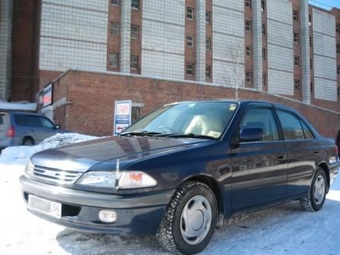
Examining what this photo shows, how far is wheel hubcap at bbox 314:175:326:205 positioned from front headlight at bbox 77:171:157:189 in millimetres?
3512

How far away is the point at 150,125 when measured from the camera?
499cm

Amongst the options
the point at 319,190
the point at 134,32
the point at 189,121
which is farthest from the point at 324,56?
the point at 189,121

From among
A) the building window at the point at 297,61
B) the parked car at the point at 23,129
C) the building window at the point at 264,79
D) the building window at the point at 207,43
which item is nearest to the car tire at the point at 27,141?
the parked car at the point at 23,129

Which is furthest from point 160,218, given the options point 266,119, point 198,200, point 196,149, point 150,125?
point 266,119

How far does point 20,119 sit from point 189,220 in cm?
1238

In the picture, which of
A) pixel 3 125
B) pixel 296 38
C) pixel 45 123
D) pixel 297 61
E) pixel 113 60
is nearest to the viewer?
pixel 3 125

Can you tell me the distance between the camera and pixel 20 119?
1457cm

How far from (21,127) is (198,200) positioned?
12.3 metres

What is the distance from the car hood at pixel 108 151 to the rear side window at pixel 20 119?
11042mm

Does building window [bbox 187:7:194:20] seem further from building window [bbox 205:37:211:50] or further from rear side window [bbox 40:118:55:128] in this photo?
rear side window [bbox 40:118:55:128]

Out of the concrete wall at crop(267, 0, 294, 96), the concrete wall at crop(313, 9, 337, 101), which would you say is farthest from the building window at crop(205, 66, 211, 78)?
the concrete wall at crop(313, 9, 337, 101)

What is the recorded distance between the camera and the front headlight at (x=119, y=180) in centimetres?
334

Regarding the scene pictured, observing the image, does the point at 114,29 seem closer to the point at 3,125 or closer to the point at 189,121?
the point at 3,125

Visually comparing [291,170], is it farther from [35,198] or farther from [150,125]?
[35,198]
